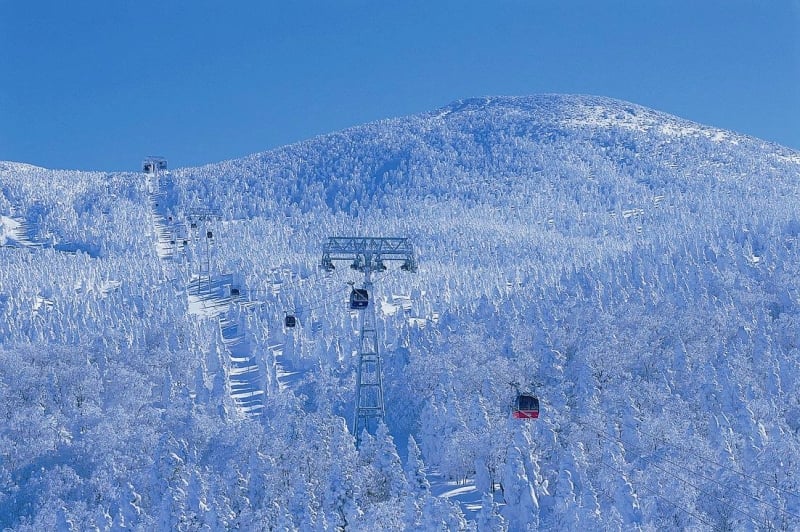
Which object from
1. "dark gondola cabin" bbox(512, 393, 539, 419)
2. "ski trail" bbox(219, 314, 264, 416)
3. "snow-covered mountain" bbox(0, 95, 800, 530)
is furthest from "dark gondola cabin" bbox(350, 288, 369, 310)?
"ski trail" bbox(219, 314, 264, 416)

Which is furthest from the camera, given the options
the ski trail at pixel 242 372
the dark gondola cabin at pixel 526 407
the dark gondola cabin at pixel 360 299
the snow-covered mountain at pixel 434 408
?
the ski trail at pixel 242 372

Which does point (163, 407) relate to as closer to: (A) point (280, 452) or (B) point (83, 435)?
(B) point (83, 435)

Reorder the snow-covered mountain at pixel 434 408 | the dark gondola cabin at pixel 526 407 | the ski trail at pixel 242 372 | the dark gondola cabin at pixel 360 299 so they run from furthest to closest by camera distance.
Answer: the ski trail at pixel 242 372, the snow-covered mountain at pixel 434 408, the dark gondola cabin at pixel 360 299, the dark gondola cabin at pixel 526 407

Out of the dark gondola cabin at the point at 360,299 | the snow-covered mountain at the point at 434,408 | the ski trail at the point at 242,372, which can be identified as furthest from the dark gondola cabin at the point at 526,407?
the ski trail at the point at 242,372

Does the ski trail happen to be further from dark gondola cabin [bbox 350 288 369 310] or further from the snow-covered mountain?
dark gondola cabin [bbox 350 288 369 310]

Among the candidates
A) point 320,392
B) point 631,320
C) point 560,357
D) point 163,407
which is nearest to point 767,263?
point 631,320

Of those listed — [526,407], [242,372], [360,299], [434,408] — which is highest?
[360,299]

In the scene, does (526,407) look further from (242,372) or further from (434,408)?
(242,372)

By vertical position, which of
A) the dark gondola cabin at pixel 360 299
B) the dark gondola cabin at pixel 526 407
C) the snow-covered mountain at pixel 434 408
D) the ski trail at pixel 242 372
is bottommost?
the ski trail at pixel 242 372

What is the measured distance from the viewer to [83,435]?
272 feet

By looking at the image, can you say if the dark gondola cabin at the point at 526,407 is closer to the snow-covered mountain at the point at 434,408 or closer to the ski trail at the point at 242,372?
the snow-covered mountain at the point at 434,408

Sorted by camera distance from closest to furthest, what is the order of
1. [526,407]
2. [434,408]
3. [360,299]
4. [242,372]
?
1. [526,407]
2. [360,299]
3. [434,408]
4. [242,372]

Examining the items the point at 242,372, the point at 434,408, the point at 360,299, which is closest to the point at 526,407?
the point at 360,299

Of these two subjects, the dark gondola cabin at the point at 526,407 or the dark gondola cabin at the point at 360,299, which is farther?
the dark gondola cabin at the point at 360,299
